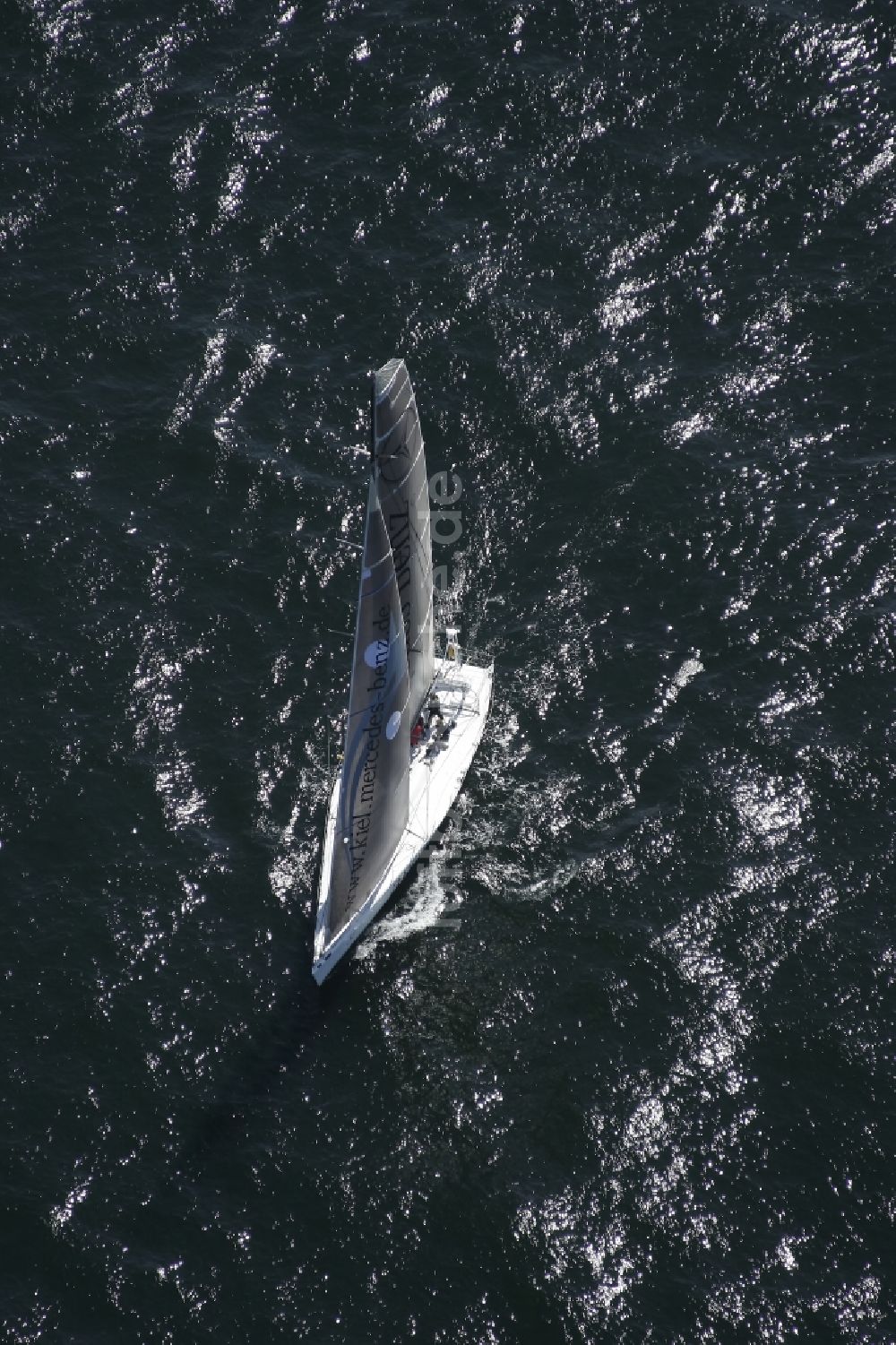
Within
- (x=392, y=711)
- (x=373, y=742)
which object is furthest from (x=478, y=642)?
(x=373, y=742)

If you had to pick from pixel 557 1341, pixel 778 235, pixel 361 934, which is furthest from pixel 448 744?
pixel 778 235

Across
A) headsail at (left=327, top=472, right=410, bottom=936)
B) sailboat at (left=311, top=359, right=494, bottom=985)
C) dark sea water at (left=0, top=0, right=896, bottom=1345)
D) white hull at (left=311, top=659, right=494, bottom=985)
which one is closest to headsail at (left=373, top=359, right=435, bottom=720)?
sailboat at (left=311, top=359, right=494, bottom=985)

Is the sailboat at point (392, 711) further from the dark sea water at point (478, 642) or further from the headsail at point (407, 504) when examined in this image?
the dark sea water at point (478, 642)

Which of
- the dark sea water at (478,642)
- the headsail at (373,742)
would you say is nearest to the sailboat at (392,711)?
the headsail at (373,742)

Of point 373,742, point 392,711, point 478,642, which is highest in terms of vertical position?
point 478,642

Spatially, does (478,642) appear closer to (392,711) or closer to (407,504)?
(407,504)
